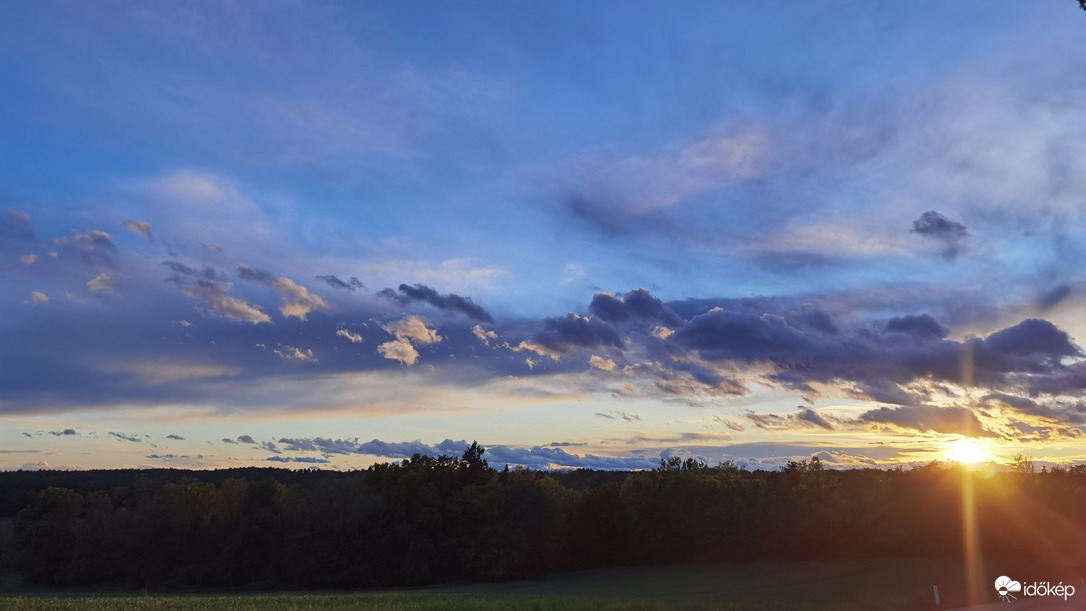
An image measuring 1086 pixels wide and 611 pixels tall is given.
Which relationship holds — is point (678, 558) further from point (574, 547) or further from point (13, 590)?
point (13, 590)

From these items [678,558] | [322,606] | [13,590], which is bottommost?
[13,590]

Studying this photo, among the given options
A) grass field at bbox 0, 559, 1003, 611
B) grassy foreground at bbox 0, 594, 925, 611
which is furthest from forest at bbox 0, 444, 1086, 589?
grassy foreground at bbox 0, 594, 925, 611

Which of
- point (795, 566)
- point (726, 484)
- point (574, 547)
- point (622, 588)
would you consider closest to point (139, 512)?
point (574, 547)

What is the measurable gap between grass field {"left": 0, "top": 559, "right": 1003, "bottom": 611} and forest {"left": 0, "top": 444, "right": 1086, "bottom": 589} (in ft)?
18.1

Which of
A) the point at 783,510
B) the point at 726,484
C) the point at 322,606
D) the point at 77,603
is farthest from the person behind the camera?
the point at 726,484

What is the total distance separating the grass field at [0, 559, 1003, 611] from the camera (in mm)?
40125

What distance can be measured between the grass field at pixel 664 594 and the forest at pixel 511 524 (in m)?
5.50

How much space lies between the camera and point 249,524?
337 feet

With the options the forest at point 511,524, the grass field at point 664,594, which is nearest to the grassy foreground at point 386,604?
the grass field at point 664,594

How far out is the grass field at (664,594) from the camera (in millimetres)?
40125

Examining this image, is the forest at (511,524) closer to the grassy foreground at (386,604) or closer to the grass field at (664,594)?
the grass field at (664,594)

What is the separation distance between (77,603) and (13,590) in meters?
86.1

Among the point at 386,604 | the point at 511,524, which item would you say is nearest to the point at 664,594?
the point at 386,604

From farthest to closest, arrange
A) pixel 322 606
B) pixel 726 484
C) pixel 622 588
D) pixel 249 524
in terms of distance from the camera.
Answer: pixel 249 524, pixel 726 484, pixel 622 588, pixel 322 606
